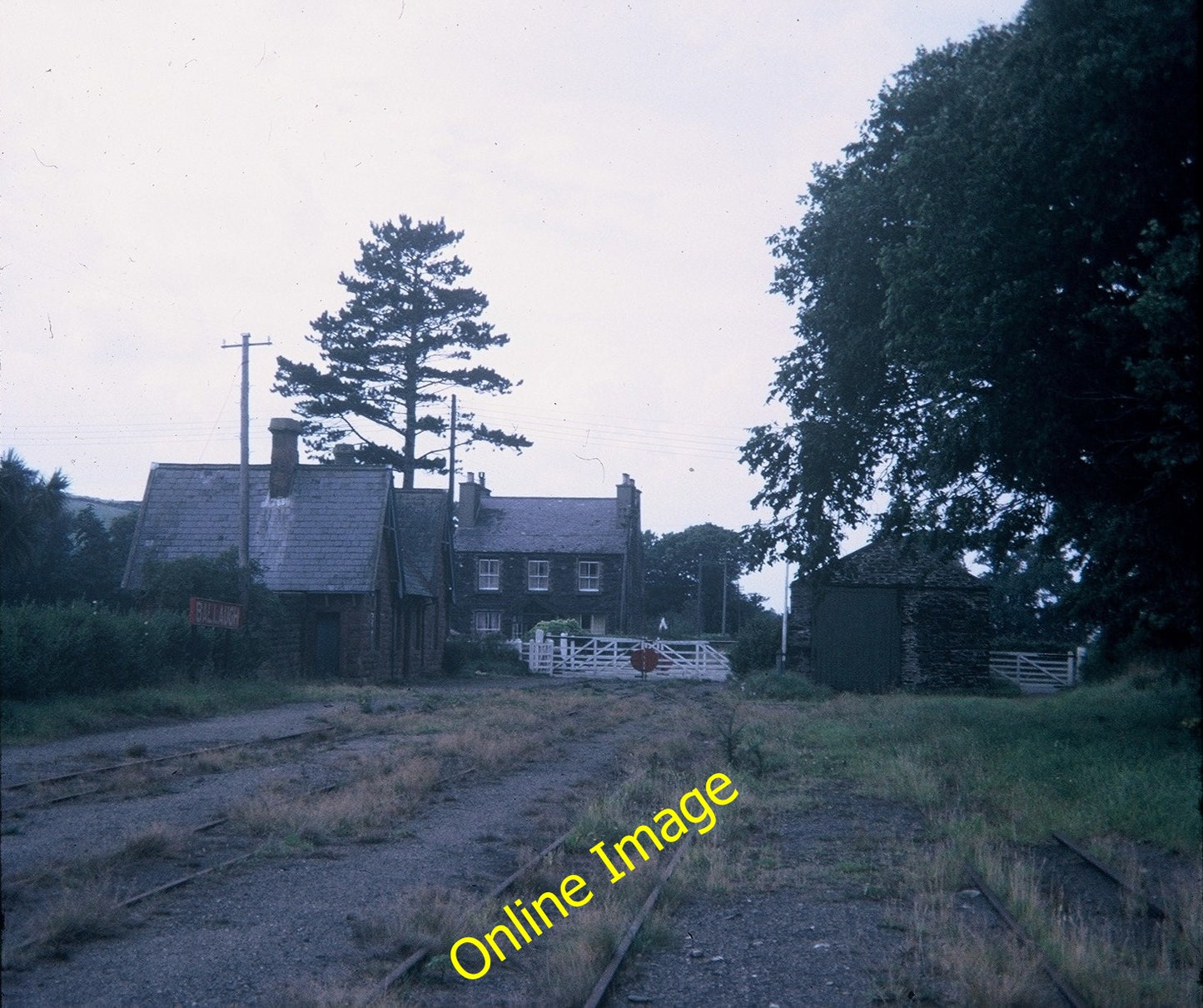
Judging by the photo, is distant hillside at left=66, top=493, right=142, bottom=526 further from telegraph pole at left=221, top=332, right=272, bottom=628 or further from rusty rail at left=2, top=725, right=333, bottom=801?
rusty rail at left=2, top=725, right=333, bottom=801

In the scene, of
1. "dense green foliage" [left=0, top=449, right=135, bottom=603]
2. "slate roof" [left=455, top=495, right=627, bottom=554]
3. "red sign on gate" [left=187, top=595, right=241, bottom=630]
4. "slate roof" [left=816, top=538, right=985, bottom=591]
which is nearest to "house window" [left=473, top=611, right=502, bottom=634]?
"slate roof" [left=455, top=495, right=627, bottom=554]

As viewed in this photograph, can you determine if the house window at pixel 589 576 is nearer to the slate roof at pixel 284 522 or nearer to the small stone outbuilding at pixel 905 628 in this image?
the slate roof at pixel 284 522

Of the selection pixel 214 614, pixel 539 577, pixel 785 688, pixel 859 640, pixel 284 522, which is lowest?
pixel 785 688

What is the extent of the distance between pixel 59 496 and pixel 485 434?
29734 mm

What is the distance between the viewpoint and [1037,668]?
42.6 meters

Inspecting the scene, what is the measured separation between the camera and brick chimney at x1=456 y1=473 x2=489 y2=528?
2415 inches

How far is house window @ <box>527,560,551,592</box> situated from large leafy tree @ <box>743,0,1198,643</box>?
39.3 meters

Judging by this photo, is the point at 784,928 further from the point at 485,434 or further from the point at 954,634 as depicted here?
the point at 485,434

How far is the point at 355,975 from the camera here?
647 centimetres

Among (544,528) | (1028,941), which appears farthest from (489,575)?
(1028,941)

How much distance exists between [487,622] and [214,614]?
3508 cm

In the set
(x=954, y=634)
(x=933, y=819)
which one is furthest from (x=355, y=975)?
(x=954, y=634)

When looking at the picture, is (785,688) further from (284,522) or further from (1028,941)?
(1028,941)

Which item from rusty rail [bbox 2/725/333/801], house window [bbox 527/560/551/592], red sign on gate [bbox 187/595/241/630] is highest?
house window [bbox 527/560/551/592]
